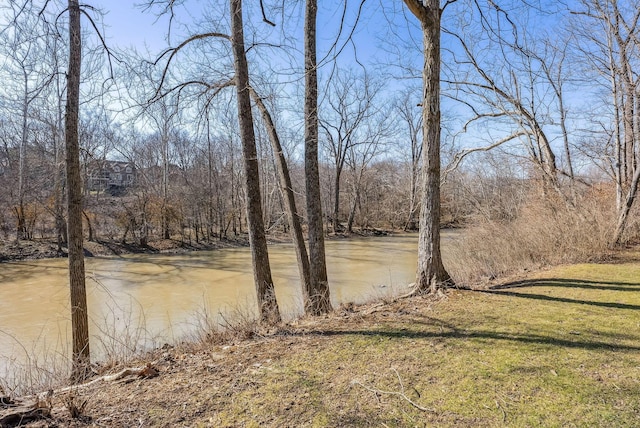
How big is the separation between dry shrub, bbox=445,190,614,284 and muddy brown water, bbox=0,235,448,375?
71.8 inches

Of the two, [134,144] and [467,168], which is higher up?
[134,144]

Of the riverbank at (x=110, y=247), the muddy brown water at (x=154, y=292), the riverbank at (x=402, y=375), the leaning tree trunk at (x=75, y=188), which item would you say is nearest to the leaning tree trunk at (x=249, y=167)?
the muddy brown water at (x=154, y=292)

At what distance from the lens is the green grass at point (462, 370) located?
1.85 meters

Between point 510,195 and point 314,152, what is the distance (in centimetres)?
793

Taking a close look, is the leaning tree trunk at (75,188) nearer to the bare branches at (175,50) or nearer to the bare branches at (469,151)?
the bare branches at (175,50)

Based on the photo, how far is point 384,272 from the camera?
→ 10.7m

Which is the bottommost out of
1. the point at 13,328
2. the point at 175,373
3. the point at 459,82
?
the point at 13,328

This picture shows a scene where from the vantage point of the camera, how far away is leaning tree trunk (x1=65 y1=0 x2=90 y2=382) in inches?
172

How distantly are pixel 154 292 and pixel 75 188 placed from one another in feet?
17.2

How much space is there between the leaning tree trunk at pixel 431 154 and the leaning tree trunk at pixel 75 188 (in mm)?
4322

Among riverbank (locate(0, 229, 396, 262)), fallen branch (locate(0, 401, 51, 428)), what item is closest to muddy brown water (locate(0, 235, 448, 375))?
riverbank (locate(0, 229, 396, 262))

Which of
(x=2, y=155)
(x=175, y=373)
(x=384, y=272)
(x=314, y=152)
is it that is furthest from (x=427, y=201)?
(x=2, y=155)

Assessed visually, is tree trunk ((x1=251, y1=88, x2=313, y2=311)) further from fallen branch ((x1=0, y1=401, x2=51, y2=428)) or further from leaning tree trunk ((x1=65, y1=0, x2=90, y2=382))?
fallen branch ((x1=0, y1=401, x2=51, y2=428))

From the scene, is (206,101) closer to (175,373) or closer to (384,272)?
(175,373)
